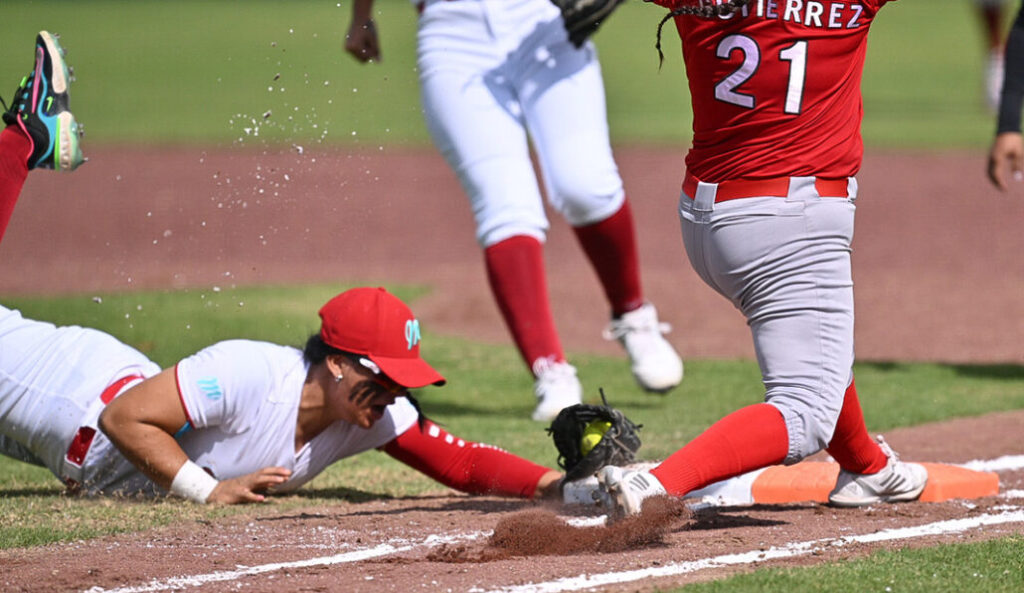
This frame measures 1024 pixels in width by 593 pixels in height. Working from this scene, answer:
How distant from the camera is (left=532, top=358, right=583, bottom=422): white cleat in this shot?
18.0 ft

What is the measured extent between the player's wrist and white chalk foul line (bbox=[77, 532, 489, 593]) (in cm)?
78

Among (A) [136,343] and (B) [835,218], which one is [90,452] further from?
(A) [136,343]

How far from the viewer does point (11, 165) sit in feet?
15.0

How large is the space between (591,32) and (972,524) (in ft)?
8.42

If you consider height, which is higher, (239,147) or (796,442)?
(796,442)

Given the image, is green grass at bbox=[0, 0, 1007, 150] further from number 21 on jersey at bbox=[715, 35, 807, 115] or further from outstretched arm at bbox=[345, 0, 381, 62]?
number 21 on jersey at bbox=[715, 35, 807, 115]

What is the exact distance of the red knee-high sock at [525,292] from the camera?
551cm

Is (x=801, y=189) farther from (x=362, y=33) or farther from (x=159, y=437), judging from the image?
(x=362, y=33)

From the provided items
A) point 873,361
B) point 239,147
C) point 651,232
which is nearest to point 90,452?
point 873,361

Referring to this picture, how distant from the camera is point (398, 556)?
3.47m

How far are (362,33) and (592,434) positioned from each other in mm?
2261

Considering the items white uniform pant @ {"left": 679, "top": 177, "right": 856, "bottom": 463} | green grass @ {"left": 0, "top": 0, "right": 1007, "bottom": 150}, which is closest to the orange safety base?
white uniform pant @ {"left": 679, "top": 177, "right": 856, "bottom": 463}

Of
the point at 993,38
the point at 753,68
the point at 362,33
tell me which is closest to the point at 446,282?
the point at 362,33

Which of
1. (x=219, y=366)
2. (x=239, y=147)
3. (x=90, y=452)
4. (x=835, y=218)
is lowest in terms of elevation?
(x=239, y=147)
